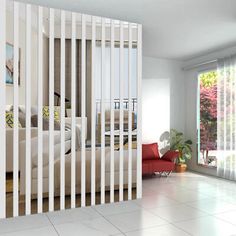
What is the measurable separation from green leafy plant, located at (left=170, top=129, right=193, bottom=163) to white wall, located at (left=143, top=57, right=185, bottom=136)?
0.27 meters

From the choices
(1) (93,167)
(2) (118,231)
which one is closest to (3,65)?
(1) (93,167)

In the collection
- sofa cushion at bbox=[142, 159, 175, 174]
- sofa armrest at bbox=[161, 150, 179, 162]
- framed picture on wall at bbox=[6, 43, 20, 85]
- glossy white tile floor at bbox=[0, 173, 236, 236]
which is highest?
framed picture on wall at bbox=[6, 43, 20, 85]

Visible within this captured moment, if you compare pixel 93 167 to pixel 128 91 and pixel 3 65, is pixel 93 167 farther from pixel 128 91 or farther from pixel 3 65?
pixel 3 65

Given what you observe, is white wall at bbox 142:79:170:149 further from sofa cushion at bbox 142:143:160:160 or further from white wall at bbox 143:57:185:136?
sofa cushion at bbox 142:143:160:160

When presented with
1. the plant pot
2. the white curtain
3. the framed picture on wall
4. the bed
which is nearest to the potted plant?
the plant pot

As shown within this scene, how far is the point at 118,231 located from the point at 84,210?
73cm

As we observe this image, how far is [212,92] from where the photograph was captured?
5766 millimetres

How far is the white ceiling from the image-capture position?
3.29 metres

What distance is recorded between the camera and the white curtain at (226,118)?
193 inches

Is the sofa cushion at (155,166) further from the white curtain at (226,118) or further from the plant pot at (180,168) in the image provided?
the white curtain at (226,118)

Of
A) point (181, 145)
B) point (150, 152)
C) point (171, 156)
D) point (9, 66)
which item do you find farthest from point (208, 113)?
point (9, 66)

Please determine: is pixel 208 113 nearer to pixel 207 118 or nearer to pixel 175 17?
pixel 207 118

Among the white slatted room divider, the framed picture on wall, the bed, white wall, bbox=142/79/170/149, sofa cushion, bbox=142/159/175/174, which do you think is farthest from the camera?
white wall, bbox=142/79/170/149

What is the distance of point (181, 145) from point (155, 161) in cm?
94
